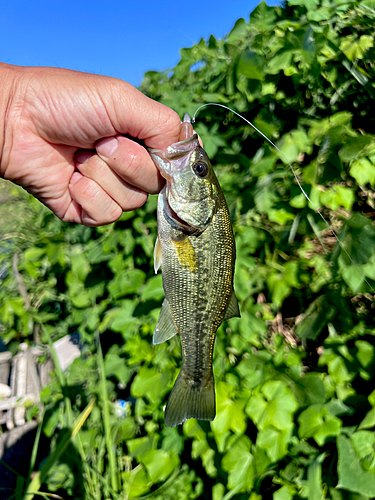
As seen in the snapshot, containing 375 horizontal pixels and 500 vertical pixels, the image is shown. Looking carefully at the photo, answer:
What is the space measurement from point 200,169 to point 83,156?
0.68 meters

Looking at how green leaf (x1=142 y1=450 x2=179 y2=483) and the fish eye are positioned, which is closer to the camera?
the fish eye

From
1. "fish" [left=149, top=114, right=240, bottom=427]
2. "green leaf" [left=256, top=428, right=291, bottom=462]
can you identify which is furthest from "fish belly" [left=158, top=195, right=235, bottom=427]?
"green leaf" [left=256, top=428, right=291, bottom=462]

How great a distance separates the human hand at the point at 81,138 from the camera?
146 cm

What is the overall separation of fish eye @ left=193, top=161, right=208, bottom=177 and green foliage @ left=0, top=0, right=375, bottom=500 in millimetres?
572

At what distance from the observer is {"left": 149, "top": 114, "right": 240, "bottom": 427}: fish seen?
151 cm

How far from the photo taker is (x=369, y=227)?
1.71 metres

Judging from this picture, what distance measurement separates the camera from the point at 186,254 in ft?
5.02

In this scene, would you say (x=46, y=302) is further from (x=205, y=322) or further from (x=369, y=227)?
(x=369, y=227)

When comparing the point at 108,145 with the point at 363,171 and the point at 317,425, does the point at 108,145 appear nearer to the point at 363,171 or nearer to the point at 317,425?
the point at 363,171

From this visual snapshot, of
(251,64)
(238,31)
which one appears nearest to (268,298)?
(251,64)

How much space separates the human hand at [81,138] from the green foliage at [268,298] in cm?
58

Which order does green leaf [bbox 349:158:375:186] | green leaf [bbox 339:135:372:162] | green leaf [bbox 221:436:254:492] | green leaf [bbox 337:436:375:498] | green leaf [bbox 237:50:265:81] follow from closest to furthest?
1. green leaf [bbox 337:436:375:498]
2. green leaf [bbox 221:436:254:492]
3. green leaf [bbox 339:135:372:162]
4. green leaf [bbox 349:158:375:186]
5. green leaf [bbox 237:50:265:81]

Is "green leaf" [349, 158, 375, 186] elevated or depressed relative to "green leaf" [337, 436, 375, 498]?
elevated

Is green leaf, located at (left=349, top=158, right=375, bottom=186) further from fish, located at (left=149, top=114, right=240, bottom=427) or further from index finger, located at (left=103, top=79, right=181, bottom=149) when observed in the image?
index finger, located at (left=103, top=79, right=181, bottom=149)
